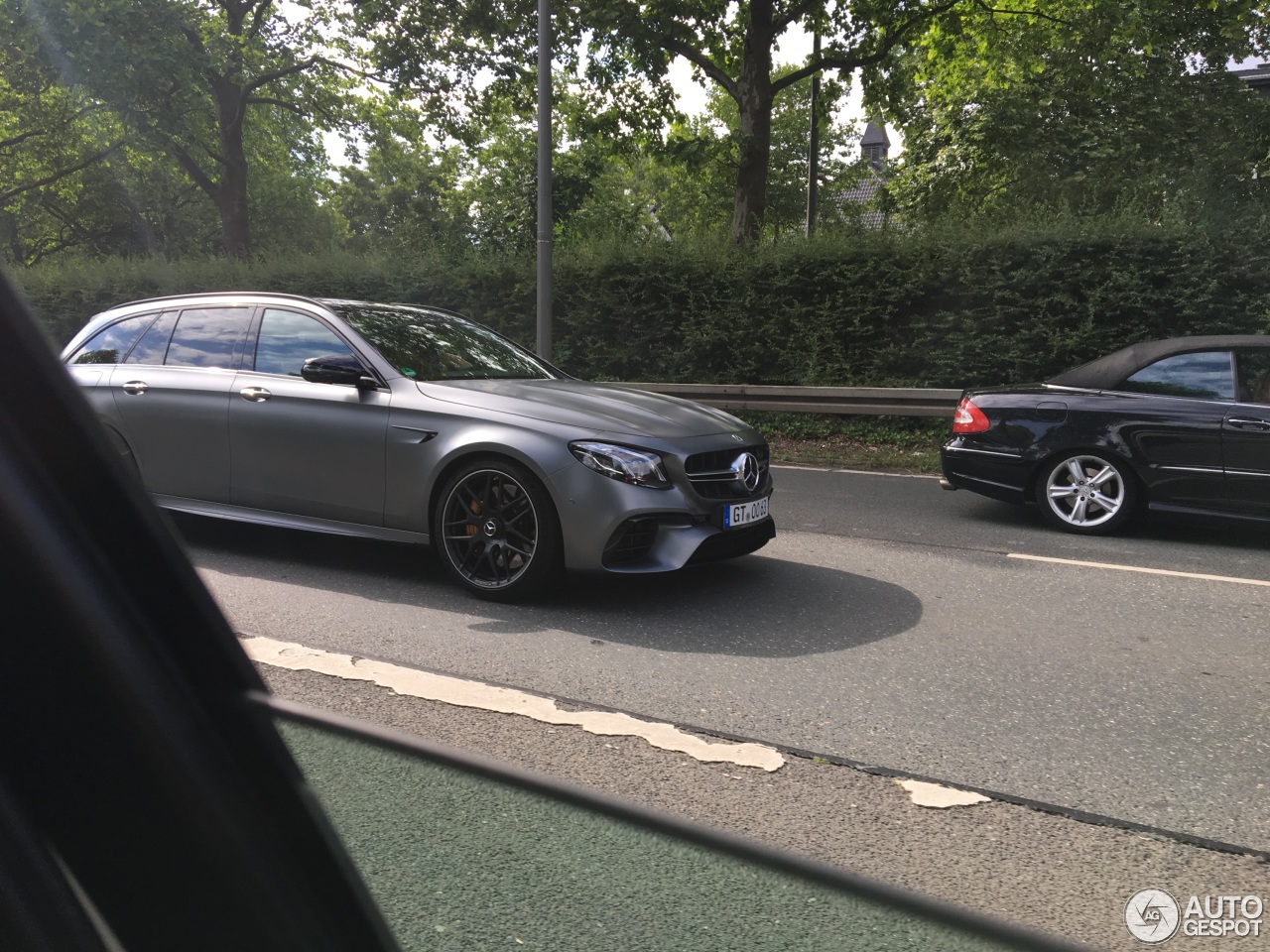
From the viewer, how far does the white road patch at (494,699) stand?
10.5 ft

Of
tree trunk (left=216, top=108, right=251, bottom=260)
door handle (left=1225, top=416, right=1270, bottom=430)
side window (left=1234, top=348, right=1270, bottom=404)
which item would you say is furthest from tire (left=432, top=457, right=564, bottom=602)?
tree trunk (left=216, top=108, right=251, bottom=260)

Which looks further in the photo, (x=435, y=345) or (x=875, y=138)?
(x=875, y=138)

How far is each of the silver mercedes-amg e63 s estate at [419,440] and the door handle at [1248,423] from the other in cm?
376

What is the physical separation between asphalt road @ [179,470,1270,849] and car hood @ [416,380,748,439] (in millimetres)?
929

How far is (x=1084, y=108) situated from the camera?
22.9 m

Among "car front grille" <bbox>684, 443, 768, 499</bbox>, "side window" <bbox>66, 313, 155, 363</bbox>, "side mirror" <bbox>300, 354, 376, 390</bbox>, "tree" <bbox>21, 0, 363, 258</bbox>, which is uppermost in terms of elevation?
"tree" <bbox>21, 0, 363, 258</bbox>

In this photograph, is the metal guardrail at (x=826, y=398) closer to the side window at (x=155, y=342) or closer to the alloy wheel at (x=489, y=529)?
the side window at (x=155, y=342)

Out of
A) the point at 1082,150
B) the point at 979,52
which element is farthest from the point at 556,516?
the point at 1082,150

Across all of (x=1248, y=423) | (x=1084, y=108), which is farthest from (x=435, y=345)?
(x=1084, y=108)

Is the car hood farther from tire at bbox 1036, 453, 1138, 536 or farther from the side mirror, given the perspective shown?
tire at bbox 1036, 453, 1138, 536

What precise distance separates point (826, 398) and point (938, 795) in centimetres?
980

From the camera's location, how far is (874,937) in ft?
2.71

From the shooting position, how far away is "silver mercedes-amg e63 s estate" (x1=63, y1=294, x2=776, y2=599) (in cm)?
484

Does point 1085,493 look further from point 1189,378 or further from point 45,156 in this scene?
point 45,156
